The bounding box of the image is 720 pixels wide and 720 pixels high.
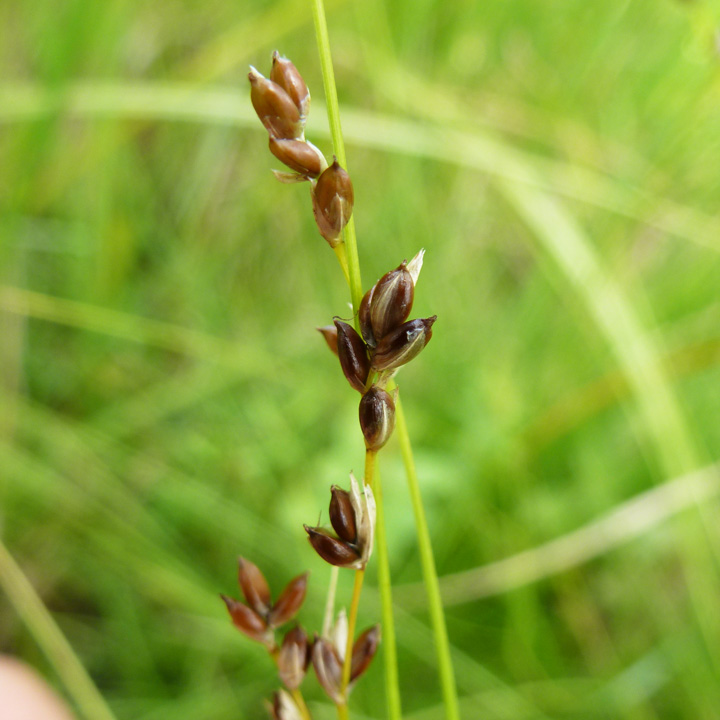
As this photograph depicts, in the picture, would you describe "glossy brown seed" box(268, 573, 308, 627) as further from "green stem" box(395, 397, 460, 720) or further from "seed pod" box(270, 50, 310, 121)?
"seed pod" box(270, 50, 310, 121)

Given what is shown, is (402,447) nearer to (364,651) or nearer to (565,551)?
(364,651)

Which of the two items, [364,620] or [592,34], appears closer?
[364,620]

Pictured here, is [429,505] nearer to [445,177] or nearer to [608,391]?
[608,391]

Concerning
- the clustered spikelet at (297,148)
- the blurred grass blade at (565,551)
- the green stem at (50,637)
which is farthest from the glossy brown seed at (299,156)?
the blurred grass blade at (565,551)

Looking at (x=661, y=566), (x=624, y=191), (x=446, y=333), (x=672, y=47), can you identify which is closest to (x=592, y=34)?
(x=672, y=47)

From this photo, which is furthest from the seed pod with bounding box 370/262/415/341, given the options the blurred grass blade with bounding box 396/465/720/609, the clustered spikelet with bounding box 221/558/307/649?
the blurred grass blade with bounding box 396/465/720/609

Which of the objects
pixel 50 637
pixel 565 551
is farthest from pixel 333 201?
pixel 565 551
